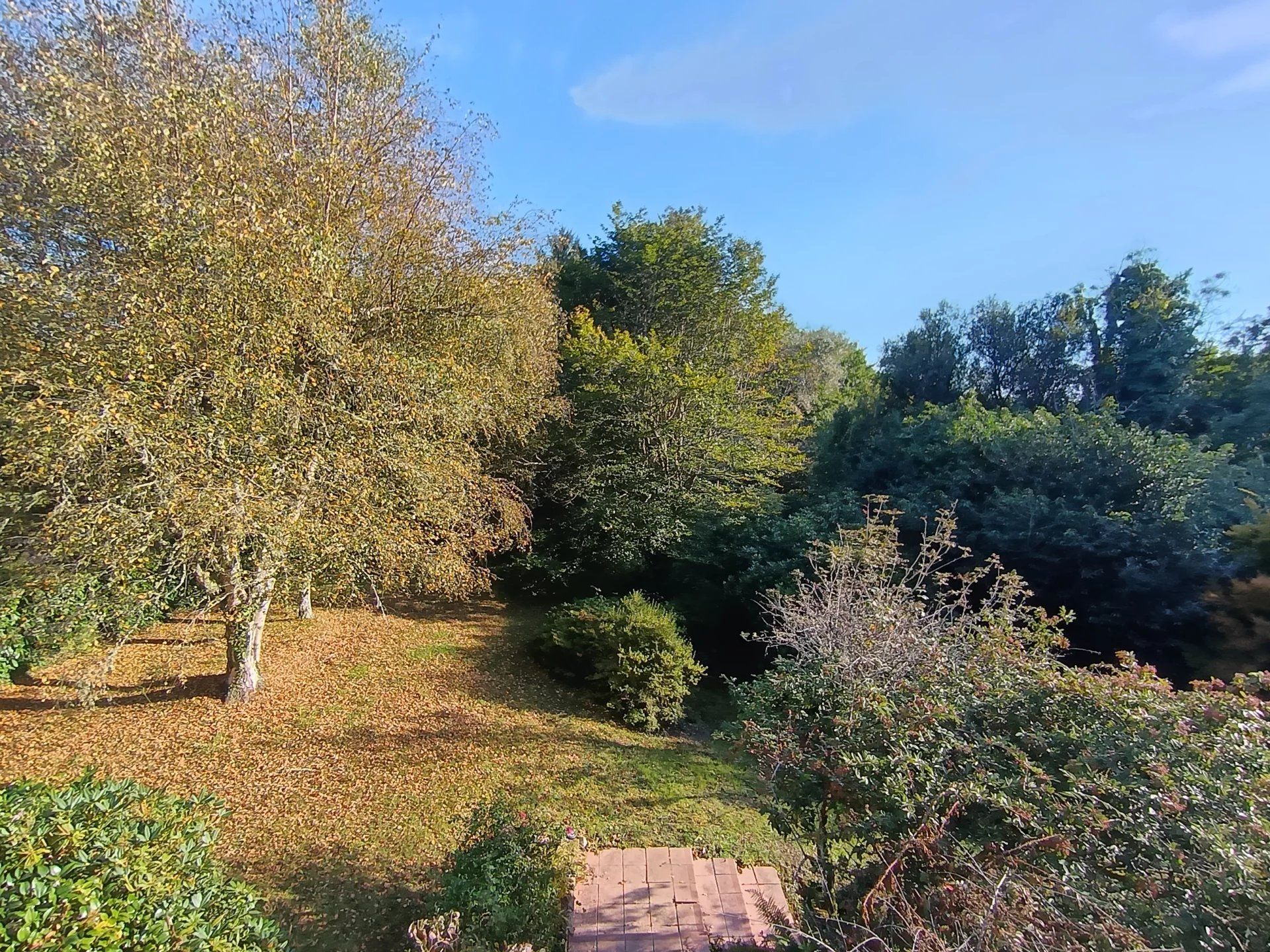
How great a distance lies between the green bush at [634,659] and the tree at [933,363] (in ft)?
28.8

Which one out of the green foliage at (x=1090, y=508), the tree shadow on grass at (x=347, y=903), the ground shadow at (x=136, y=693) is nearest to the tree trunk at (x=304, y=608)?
A: the ground shadow at (x=136, y=693)

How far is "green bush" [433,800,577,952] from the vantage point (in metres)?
3.20

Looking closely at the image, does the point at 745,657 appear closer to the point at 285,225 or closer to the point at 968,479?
the point at 968,479

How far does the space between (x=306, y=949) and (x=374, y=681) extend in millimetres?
4568

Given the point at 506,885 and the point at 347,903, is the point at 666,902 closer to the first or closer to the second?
the point at 506,885

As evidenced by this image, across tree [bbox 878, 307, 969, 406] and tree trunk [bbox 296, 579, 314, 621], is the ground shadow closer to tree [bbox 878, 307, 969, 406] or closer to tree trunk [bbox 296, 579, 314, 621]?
tree trunk [bbox 296, 579, 314, 621]

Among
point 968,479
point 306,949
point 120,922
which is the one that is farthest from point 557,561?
point 120,922

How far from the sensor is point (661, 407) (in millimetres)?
12477

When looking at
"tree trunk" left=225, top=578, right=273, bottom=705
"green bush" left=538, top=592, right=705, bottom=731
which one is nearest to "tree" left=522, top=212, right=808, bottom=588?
"green bush" left=538, top=592, right=705, bottom=731

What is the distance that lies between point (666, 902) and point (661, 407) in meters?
9.58

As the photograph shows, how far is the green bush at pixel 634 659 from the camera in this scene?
7.46 m

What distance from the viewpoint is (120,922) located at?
78.7 inches

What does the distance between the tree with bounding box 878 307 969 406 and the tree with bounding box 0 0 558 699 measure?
32.8ft

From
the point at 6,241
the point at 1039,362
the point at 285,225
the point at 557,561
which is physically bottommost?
the point at 557,561
